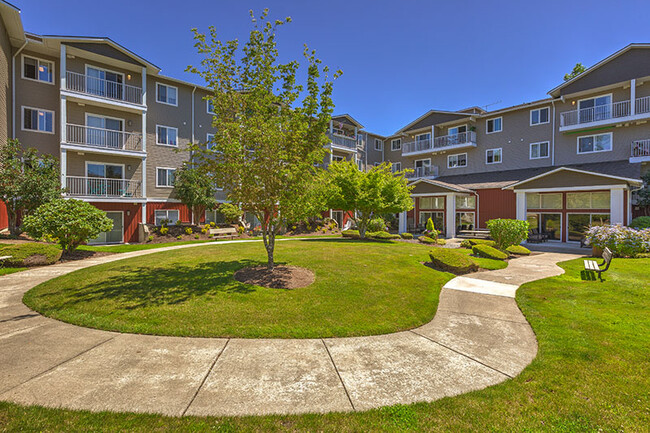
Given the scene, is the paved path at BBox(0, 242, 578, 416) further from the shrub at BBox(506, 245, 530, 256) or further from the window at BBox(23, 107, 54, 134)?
the window at BBox(23, 107, 54, 134)

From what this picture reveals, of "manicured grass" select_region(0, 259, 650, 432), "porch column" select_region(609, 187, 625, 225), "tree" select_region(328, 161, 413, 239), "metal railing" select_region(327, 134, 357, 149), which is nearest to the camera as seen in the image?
"manicured grass" select_region(0, 259, 650, 432)

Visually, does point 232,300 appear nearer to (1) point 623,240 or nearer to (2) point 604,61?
(1) point 623,240

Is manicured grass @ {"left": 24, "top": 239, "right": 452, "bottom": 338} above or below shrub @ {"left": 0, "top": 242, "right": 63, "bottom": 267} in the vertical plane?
below

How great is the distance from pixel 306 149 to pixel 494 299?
251 inches

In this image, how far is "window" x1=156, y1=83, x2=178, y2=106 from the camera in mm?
23656

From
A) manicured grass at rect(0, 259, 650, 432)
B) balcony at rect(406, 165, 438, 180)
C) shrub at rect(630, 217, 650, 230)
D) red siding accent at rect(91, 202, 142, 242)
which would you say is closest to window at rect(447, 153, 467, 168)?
balcony at rect(406, 165, 438, 180)

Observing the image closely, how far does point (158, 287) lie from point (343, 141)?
28.6m

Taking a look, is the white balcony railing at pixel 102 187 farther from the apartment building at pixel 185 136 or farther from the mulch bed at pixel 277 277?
the mulch bed at pixel 277 277

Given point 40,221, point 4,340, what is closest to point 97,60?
point 40,221

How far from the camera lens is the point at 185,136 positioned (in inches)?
977

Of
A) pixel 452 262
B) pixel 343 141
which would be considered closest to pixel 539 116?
pixel 343 141

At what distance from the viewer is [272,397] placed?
337 cm

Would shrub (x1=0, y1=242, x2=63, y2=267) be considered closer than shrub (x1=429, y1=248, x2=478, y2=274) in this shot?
Yes

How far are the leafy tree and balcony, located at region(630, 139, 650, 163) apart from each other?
108ft
